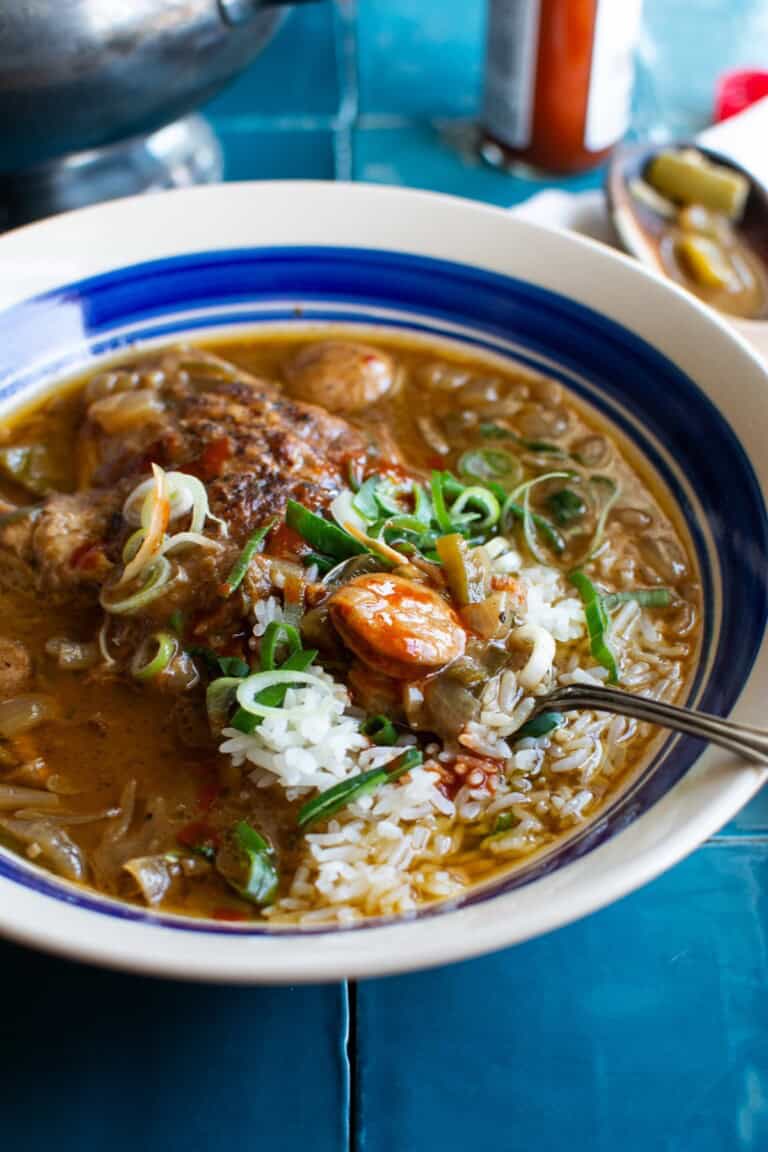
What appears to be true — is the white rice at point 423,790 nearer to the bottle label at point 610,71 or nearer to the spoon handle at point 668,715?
the spoon handle at point 668,715

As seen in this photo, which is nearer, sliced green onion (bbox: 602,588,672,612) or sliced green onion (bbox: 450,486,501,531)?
sliced green onion (bbox: 602,588,672,612)

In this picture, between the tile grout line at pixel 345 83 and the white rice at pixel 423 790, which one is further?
the tile grout line at pixel 345 83

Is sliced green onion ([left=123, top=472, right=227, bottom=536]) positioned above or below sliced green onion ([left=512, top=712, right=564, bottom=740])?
above

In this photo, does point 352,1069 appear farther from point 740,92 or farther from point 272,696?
point 740,92

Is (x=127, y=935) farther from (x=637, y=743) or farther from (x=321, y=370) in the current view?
(x=321, y=370)

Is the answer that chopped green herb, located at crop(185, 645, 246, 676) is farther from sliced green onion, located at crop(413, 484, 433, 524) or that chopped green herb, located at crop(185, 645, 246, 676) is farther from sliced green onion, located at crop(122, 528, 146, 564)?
sliced green onion, located at crop(413, 484, 433, 524)

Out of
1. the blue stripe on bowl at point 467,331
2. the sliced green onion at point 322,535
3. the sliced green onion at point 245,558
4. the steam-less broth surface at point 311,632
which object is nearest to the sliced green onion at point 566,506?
the steam-less broth surface at point 311,632

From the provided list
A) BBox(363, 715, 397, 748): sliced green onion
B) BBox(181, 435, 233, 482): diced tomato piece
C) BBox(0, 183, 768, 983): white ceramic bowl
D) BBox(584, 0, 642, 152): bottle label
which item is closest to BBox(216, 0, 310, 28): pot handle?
BBox(0, 183, 768, 983): white ceramic bowl

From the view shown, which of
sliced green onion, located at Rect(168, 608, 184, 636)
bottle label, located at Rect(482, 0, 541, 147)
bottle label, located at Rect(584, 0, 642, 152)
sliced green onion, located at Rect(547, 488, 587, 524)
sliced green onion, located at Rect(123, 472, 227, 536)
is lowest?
sliced green onion, located at Rect(168, 608, 184, 636)
